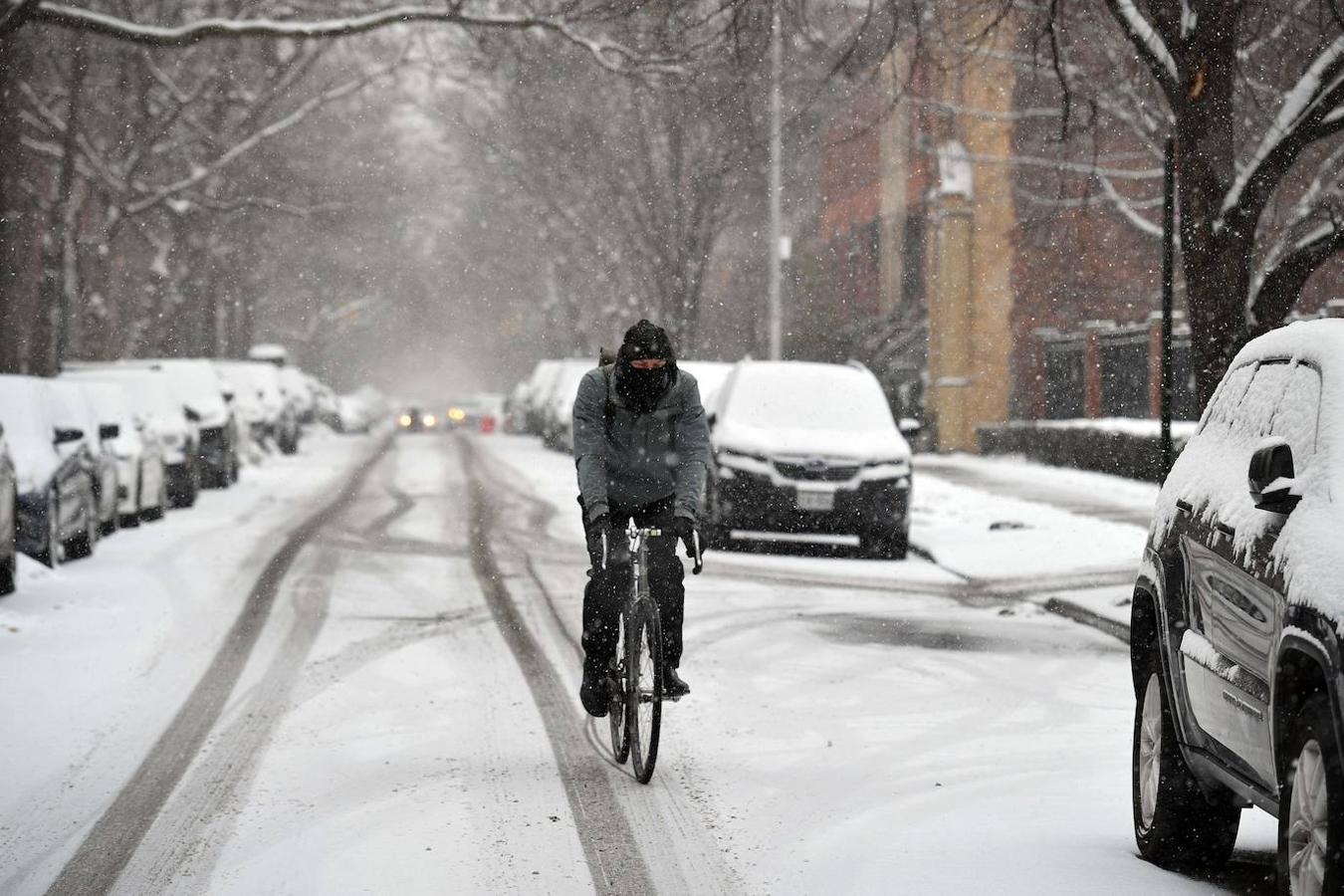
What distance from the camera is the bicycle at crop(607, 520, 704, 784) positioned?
24.4 feet

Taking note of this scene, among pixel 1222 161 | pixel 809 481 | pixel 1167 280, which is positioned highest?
pixel 1222 161

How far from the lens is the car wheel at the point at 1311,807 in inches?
172

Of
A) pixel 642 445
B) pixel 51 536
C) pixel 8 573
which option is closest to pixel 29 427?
pixel 51 536

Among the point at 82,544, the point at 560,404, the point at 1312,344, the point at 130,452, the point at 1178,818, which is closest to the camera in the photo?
the point at 1312,344

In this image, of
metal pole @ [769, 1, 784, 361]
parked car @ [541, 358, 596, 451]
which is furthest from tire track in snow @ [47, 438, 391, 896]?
parked car @ [541, 358, 596, 451]

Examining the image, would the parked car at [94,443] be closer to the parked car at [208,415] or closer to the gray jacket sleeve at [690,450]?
the parked car at [208,415]

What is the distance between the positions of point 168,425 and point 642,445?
633 inches

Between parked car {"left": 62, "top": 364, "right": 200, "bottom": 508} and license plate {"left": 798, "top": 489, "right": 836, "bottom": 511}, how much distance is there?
839 centimetres

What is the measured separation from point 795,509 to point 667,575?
918cm

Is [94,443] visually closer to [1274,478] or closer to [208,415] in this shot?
[208,415]

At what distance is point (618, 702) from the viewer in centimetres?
784

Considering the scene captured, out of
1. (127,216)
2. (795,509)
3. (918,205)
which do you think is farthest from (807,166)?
(795,509)

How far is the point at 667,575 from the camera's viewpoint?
7.70 m

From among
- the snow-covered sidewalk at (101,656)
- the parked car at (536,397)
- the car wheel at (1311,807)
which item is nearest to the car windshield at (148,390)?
the snow-covered sidewalk at (101,656)
